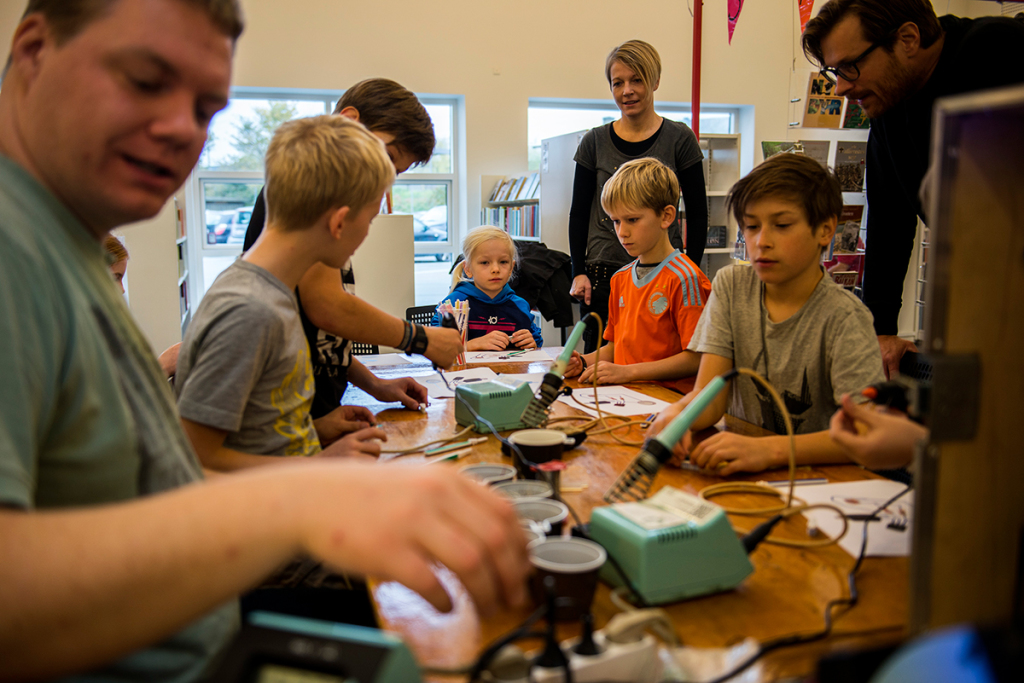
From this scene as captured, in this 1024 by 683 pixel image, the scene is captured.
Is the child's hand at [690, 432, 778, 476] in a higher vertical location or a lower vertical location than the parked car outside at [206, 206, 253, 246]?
lower

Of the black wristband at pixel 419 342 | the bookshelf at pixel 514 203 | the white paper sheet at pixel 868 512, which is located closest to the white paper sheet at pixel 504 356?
the black wristband at pixel 419 342

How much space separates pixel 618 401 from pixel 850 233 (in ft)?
17.8

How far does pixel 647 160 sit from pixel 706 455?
1516mm

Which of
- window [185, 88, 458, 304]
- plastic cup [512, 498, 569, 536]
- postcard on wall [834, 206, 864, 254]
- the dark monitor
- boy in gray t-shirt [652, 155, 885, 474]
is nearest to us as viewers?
the dark monitor

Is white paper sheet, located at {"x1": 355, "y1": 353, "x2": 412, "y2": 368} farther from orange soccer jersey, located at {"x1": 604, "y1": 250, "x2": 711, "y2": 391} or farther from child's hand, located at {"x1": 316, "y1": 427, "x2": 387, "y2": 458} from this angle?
child's hand, located at {"x1": 316, "y1": 427, "x2": 387, "y2": 458}

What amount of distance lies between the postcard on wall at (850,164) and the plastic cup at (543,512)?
6292mm

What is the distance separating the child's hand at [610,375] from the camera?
1.90m

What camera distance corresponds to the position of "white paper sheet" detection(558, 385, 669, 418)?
5.16ft

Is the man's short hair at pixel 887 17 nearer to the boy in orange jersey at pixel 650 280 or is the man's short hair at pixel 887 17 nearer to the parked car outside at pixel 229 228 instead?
the boy in orange jersey at pixel 650 280

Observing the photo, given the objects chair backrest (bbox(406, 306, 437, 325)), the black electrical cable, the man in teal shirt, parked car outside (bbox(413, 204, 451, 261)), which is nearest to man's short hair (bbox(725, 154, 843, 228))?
the black electrical cable

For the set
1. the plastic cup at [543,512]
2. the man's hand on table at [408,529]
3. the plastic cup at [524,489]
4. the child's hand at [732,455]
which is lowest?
the child's hand at [732,455]

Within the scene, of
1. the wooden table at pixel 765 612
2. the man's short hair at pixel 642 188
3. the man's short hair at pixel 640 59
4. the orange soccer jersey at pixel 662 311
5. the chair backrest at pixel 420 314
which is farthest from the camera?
the chair backrest at pixel 420 314

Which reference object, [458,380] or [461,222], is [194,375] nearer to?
[458,380]

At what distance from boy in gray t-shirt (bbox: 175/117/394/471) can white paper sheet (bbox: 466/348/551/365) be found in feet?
3.34
